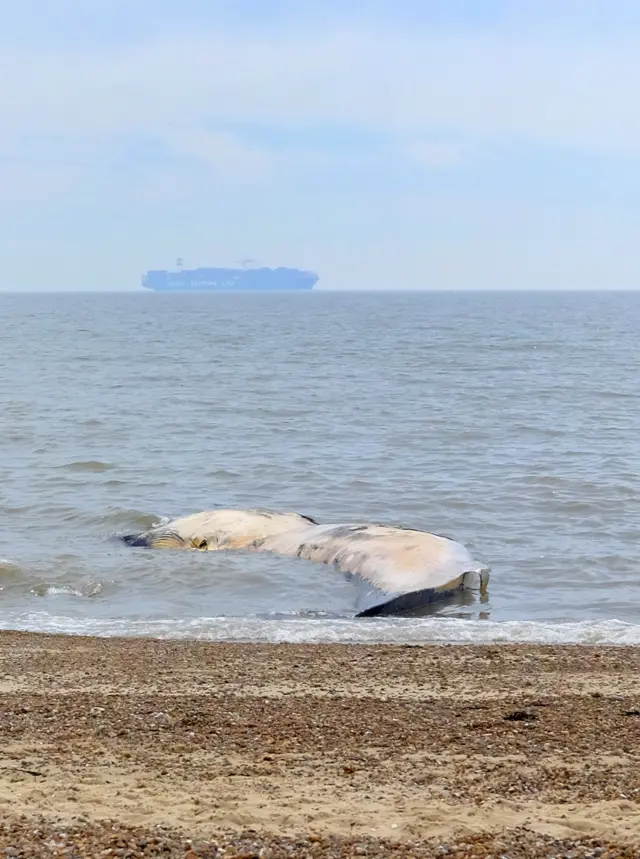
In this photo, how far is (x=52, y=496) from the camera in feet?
57.7

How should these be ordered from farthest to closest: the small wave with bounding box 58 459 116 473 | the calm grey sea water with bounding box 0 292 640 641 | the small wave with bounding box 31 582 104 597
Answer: the small wave with bounding box 58 459 116 473
the small wave with bounding box 31 582 104 597
the calm grey sea water with bounding box 0 292 640 641

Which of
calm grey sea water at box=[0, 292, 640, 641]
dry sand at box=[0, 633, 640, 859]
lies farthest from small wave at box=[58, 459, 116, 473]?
dry sand at box=[0, 633, 640, 859]

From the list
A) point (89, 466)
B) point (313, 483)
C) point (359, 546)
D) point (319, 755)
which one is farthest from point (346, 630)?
point (89, 466)

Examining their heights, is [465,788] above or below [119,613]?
above

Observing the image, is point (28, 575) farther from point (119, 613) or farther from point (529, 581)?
point (529, 581)

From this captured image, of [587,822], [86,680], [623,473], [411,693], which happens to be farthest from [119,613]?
[623,473]

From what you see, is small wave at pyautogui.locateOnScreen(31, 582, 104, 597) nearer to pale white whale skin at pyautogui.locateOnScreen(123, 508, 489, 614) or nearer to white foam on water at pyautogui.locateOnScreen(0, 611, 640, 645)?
white foam on water at pyautogui.locateOnScreen(0, 611, 640, 645)

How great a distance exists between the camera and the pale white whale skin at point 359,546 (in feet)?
36.8

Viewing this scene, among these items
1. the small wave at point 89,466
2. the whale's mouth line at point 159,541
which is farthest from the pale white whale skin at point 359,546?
the small wave at point 89,466

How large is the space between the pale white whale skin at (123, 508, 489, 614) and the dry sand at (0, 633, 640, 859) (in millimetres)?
2221

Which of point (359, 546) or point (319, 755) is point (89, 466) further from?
point (319, 755)

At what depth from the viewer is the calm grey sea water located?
1152 cm

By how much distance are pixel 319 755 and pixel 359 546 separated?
6636 millimetres

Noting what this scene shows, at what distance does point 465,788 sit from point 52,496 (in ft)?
42.9
